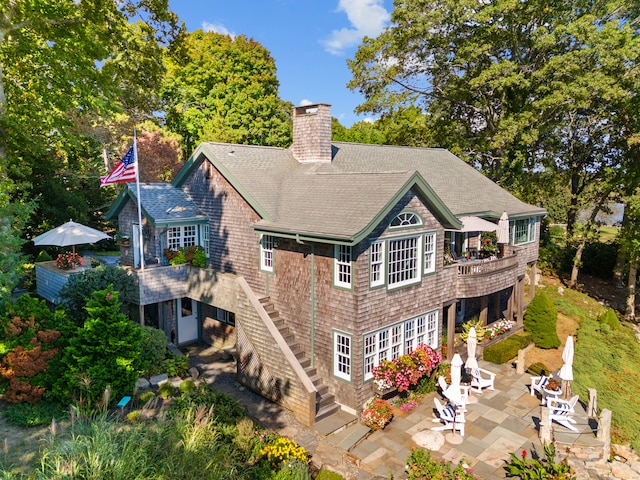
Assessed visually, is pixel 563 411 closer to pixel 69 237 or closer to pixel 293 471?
pixel 293 471

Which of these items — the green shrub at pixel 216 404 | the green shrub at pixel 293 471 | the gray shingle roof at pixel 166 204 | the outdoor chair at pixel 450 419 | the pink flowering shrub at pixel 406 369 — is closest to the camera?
the green shrub at pixel 293 471

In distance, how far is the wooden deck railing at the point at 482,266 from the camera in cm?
1794

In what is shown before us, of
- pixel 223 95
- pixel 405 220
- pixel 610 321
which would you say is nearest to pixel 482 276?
pixel 405 220

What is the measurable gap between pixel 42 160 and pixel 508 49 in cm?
3334

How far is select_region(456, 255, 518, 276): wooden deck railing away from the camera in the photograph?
17.9 m

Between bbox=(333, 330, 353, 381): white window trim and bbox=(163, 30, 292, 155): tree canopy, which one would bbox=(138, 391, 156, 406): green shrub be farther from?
bbox=(163, 30, 292, 155): tree canopy

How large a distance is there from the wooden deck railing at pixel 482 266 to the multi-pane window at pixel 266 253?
25.3 feet

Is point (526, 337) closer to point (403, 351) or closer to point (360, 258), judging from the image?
point (403, 351)

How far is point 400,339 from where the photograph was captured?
15180 millimetres

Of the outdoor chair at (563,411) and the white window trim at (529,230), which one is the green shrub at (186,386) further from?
the white window trim at (529,230)

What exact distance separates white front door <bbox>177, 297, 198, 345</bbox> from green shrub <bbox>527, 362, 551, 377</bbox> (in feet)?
49.2

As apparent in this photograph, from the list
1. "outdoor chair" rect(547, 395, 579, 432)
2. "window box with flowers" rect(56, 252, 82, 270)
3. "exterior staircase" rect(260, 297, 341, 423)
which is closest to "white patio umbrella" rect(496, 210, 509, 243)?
"outdoor chair" rect(547, 395, 579, 432)

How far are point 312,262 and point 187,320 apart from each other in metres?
8.55

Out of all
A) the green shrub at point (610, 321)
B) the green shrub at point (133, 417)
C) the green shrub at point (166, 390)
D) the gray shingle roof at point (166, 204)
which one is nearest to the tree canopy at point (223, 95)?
the gray shingle roof at point (166, 204)
